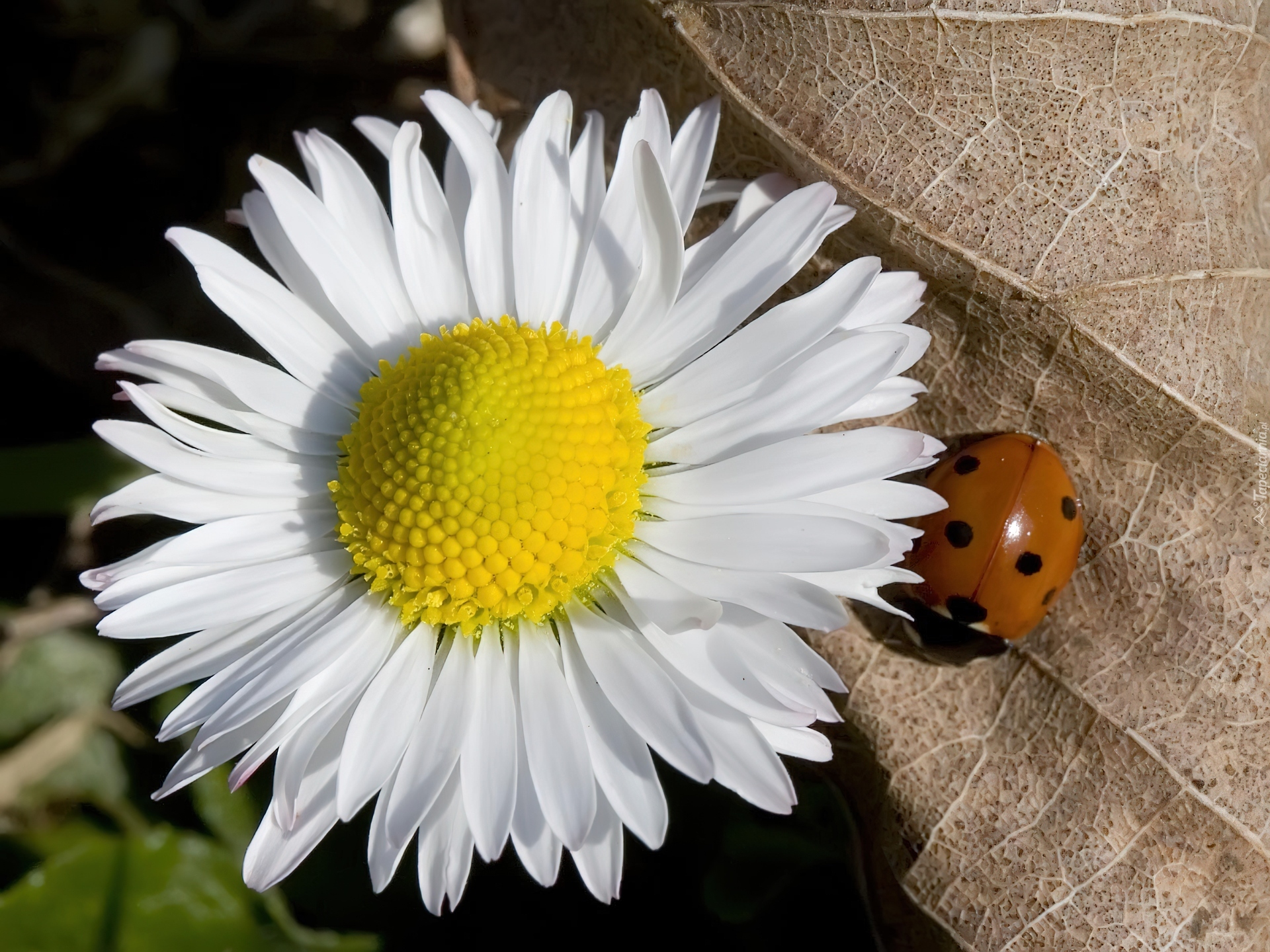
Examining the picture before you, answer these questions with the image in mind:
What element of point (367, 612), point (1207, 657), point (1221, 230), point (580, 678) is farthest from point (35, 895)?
point (1221, 230)

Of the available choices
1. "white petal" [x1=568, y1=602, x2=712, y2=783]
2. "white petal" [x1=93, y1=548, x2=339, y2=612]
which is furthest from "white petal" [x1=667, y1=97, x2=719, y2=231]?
"white petal" [x1=93, y1=548, x2=339, y2=612]

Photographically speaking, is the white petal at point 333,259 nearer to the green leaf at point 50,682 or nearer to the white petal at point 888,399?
the white petal at point 888,399

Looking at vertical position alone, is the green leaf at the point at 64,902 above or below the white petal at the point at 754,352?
below

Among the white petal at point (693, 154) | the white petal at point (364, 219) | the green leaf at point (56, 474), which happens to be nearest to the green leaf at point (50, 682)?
the green leaf at point (56, 474)

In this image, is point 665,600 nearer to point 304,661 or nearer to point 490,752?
point 490,752

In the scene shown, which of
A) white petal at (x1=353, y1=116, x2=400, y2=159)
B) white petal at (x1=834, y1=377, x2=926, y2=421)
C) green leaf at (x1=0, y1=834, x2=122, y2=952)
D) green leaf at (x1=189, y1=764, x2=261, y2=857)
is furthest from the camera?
green leaf at (x1=189, y1=764, x2=261, y2=857)

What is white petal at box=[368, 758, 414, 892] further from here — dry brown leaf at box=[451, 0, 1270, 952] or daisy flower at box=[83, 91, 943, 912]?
dry brown leaf at box=[451, 0, 1270, 952]
